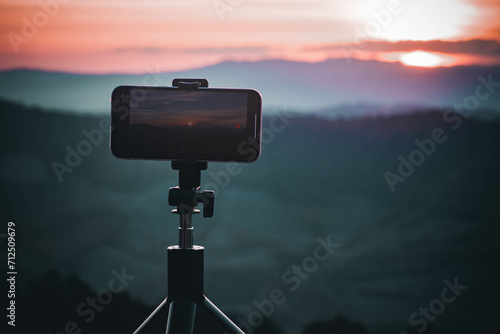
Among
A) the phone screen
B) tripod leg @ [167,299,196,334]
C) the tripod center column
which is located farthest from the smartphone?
tripod leg @ [167,299,196,334]

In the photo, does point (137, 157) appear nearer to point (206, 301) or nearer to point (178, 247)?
point (178, 247)

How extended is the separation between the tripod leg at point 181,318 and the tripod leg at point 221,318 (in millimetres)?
32

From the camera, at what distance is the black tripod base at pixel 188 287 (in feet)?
3.89

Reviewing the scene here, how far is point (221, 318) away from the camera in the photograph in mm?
1187

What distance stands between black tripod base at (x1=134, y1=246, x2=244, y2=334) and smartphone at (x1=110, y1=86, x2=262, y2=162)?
234 mm

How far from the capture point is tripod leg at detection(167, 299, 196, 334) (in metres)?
1.15

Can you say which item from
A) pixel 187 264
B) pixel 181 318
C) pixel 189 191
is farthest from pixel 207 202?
pixel 181 318

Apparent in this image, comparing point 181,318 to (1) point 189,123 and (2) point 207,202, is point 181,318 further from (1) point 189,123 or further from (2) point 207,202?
(1) point 189,123

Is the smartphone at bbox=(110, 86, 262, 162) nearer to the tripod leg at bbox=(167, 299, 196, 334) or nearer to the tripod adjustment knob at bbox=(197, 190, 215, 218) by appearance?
the tripod adjustment knob at bbox=(197, 190, 215, 218)

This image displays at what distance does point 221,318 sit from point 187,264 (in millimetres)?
148

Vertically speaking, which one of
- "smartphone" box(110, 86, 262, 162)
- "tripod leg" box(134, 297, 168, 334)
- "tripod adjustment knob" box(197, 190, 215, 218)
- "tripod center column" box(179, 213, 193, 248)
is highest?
"smartphone" box(110, 86, 262, 162)

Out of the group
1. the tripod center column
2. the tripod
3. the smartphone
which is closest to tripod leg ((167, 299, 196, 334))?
the tripod

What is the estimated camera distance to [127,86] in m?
1.13

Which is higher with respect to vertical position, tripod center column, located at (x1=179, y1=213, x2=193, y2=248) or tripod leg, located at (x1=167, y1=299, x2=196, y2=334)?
tripod center column, located at (x1=179, y1=213, x2=193, y2=248)
